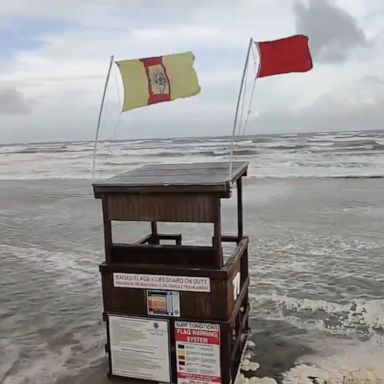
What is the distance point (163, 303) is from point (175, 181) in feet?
3.40

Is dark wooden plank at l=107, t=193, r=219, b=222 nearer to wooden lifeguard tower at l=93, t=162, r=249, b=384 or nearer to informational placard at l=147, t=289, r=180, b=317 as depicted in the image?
wooden lifeguard tower at l=93, t=162, r=249, b=384

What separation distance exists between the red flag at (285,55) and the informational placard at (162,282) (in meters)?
1.74

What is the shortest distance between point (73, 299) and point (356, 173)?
62.2ft

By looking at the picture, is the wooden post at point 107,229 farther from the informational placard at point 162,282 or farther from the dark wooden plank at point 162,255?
the informational placard at point 162,282

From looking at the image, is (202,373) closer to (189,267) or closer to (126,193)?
(189,267)

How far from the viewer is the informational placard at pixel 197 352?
158 inches

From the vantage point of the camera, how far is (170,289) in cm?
402

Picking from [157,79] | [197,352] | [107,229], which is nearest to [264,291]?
[197,352]

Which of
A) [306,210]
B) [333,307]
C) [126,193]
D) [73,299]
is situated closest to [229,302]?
[126,193]

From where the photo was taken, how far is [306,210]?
1366 centimetres

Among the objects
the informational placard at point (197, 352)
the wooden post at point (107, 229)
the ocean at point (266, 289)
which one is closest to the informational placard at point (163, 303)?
the informational placard at point (197, 352)

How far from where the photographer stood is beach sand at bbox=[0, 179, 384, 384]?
4961 mm

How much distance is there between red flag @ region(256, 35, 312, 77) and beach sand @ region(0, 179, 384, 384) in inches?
110

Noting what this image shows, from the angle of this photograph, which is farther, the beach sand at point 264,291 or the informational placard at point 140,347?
the beach sand at point 264,291
